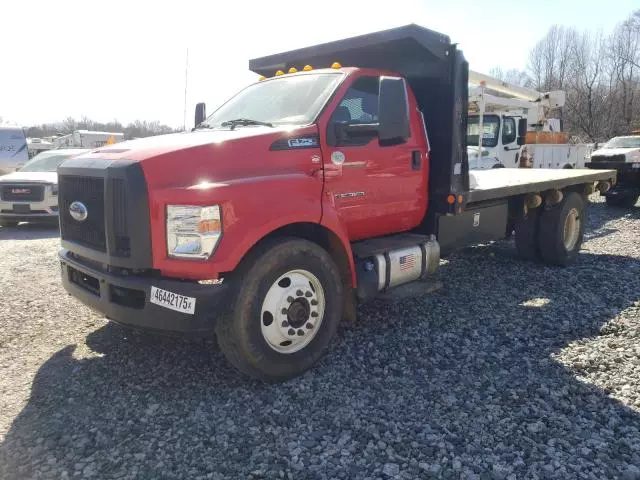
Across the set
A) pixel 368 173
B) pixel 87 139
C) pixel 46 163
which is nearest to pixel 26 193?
pixel 46 163

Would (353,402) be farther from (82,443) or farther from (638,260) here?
(638,260)

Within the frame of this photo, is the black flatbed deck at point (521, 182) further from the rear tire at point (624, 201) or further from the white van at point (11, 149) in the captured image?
the white van at point (11, 149)

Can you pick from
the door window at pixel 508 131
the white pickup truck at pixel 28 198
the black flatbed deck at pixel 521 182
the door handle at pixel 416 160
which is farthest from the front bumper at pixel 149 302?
the door window at pixel 508 131

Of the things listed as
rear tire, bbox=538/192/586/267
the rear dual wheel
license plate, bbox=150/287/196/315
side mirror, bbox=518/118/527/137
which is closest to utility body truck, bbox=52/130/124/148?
side mirror, bbox=518/118/527/137

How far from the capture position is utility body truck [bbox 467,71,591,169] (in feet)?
42.8

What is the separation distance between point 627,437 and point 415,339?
1824 millimetres

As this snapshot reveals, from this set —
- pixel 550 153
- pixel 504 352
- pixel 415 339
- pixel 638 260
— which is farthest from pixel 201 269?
pixel 550 153

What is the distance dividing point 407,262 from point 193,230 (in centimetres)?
219

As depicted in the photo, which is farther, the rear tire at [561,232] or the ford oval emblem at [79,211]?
the rear tire at [561,232]

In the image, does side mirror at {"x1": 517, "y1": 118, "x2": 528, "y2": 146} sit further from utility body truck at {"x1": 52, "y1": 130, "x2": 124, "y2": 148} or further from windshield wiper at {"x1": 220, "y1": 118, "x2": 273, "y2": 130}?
Answer: utility body truck at {"x1": 52, "y1": 130, "x2": 124, "y2": 148}

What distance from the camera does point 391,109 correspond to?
4320 millimetres

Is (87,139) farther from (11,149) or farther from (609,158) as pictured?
(609,158)

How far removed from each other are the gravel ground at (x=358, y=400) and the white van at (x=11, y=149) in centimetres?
1550

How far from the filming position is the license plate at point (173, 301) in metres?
3.39
